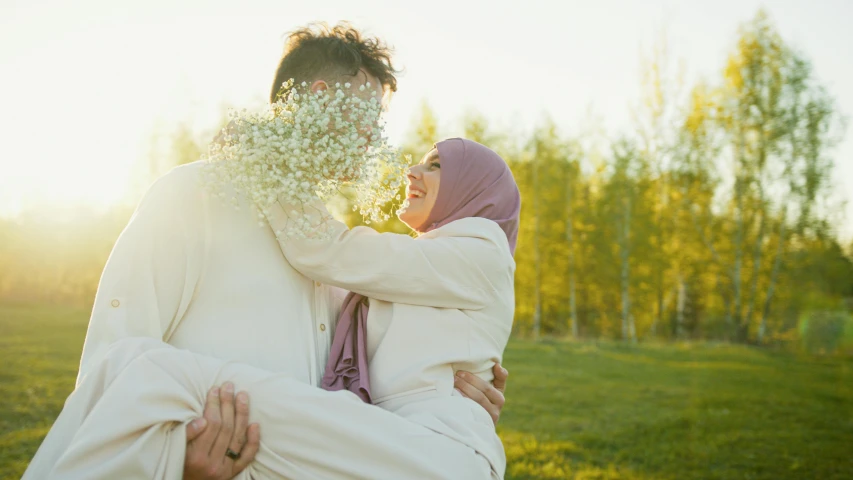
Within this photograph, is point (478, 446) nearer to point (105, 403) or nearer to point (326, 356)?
point (326, 356)

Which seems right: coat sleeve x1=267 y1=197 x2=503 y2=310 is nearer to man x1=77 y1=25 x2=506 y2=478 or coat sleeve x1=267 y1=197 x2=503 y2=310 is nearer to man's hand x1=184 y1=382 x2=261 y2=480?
man x1=77 y1=25 x2=506 y2=478

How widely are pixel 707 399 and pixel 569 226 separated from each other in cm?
1420

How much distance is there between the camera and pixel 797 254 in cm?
2398

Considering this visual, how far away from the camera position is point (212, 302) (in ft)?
9.25

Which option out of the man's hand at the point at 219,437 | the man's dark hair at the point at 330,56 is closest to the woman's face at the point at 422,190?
the man's dark hair at the point at 330,56

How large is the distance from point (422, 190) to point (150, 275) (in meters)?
1.53

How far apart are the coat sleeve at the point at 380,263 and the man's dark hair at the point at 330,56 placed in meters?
0.79

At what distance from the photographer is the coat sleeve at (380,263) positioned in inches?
114

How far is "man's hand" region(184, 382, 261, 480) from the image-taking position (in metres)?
2.41

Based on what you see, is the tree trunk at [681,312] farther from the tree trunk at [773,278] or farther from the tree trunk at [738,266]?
the tree trunk at [773,278]

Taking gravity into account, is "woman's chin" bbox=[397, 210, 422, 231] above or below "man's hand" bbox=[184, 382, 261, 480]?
above

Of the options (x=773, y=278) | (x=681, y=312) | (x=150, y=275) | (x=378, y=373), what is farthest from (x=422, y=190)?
(x=681, y=312)

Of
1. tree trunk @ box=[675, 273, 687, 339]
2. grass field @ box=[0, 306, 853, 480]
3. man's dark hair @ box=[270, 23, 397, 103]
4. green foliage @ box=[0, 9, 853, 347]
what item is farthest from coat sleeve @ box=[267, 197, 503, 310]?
tree trunk @ box=[675, 273, 687, 339]

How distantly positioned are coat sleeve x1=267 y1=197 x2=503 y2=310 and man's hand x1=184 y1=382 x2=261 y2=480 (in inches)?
26.4
